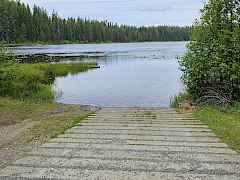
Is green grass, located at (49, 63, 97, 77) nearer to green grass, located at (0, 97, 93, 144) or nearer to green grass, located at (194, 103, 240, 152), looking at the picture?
green grass, located at (0, 97, 93, 144)

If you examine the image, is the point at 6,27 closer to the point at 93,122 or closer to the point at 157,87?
the point at 157,87

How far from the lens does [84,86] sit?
29.9 m

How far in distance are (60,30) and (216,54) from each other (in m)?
125

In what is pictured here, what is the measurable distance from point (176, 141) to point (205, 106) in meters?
7.84

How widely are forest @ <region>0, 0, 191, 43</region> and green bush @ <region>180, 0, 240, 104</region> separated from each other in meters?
71.6

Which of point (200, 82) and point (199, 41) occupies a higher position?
point (199, 41)

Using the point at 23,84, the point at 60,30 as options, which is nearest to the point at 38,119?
the point at 23,84

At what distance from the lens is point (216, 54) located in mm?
16125

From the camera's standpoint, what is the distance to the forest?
376 ft

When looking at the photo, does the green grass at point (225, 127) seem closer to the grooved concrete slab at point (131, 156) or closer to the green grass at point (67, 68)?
the grooved concrete slab at point (131, 156)

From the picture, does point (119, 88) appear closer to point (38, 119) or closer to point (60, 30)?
point (38, 119)

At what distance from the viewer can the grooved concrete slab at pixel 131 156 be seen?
556 cm

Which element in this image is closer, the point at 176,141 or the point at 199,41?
the point at 176,141

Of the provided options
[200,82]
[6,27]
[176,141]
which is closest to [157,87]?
[200,82]
